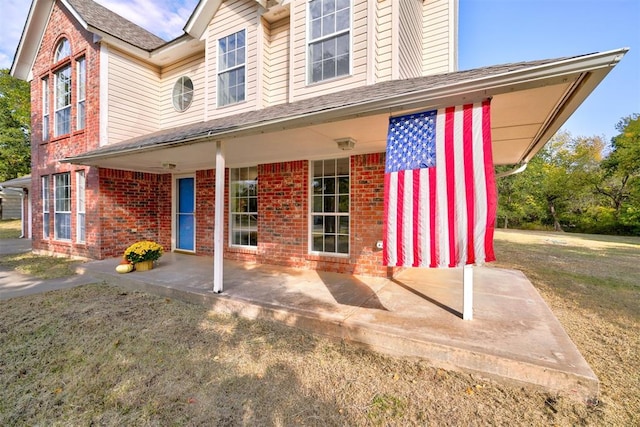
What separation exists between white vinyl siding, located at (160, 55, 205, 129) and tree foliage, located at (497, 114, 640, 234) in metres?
27.1

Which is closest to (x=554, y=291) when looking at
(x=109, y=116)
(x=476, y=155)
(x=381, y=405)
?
(x=476, y=155)

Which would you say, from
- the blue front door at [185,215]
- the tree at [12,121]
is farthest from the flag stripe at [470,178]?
the tree at [12,121]

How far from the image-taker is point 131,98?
27.5 feet

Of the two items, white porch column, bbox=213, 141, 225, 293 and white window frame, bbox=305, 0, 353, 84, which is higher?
white window frame, bbox=305, 0, 353, 84

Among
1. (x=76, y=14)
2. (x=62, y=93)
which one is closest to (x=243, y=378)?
(x=76, y=14)

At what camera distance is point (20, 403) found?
243 cm

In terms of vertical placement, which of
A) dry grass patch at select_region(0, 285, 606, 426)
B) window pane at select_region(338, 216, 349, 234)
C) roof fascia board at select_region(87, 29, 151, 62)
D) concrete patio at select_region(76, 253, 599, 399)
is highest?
roof fascia board at select_region(87, 29, 151, 62)

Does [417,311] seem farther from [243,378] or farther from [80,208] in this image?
[80,208]

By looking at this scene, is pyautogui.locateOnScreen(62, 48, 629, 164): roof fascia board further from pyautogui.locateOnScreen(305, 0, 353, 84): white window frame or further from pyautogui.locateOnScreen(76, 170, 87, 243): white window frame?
pyautogui.locateOnScreen(76, 170, 87, 243): white window frame

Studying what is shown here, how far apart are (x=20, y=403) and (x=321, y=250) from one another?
193 inches

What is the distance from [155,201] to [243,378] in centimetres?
778

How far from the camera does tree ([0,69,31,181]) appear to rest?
24.1 metres

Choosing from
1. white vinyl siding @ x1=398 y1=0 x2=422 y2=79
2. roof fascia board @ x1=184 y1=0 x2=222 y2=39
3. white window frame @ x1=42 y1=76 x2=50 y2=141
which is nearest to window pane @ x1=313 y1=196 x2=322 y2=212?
white vinyl siding @ x1=398 y1=0 x2=422 y2=79

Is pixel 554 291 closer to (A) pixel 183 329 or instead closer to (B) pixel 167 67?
(A) pixel 183 329
